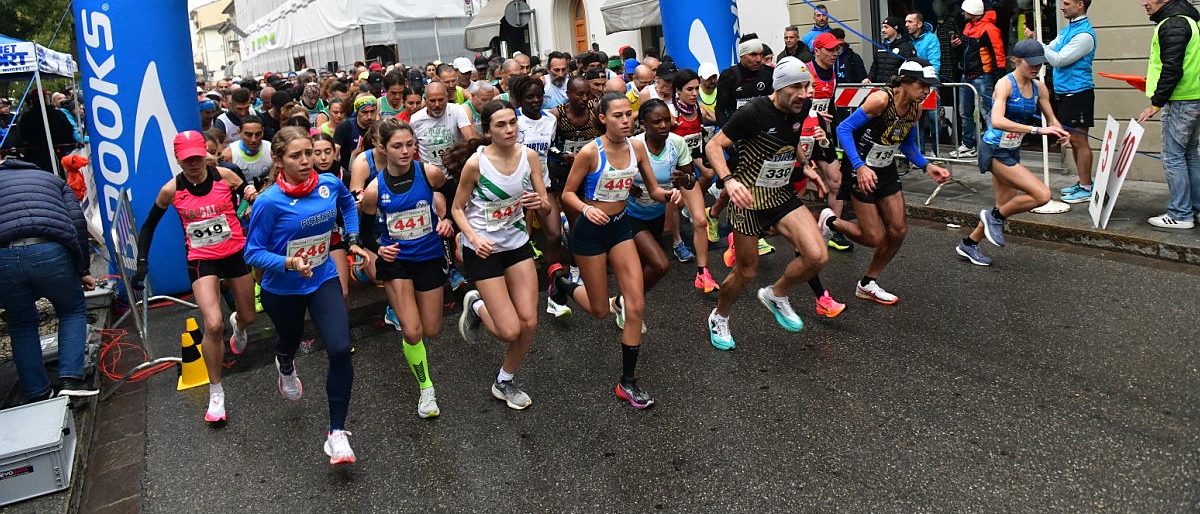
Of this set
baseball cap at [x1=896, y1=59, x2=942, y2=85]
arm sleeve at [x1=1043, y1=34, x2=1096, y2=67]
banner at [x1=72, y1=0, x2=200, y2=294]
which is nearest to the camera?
baseball cap at [x1=896, y1=59, x2=942, y2=85]

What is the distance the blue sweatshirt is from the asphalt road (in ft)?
3.05

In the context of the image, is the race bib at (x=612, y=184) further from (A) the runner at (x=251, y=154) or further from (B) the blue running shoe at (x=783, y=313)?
(A) the runner at (x=251, y=154)

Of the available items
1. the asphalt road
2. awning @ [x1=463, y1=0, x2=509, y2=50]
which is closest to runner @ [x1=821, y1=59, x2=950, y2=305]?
the asphalt road

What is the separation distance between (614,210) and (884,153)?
7.32 feet

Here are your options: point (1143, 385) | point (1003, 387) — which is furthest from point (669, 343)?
point (1143, 385)

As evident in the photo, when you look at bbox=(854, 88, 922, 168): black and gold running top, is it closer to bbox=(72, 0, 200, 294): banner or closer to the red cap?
the red cap

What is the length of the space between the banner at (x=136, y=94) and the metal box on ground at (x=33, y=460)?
4410mm

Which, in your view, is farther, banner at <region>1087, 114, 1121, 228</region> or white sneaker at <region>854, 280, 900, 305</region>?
banner at <region>1087, 114, 1121, 228</region>

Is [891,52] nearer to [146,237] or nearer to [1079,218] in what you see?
[1079,218]

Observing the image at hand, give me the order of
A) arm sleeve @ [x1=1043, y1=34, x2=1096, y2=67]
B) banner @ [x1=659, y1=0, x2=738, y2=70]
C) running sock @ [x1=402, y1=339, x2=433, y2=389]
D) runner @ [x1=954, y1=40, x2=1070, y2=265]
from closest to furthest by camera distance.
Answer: running sock @ [x1=402, y1=339, x2=433, y2=389] → runner @ [x1=954, y1=40, x2=1070, y2=265] → arm sleeve @ [x1=1043, y1=34, x2=1096, y2=67] → banner @ [x1=659, y1=0, x2=738, y2=70]

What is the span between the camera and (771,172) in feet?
19.0

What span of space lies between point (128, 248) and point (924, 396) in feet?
20.3

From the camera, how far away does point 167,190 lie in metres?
5.93

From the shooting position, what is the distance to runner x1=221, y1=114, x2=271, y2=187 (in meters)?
7.84
